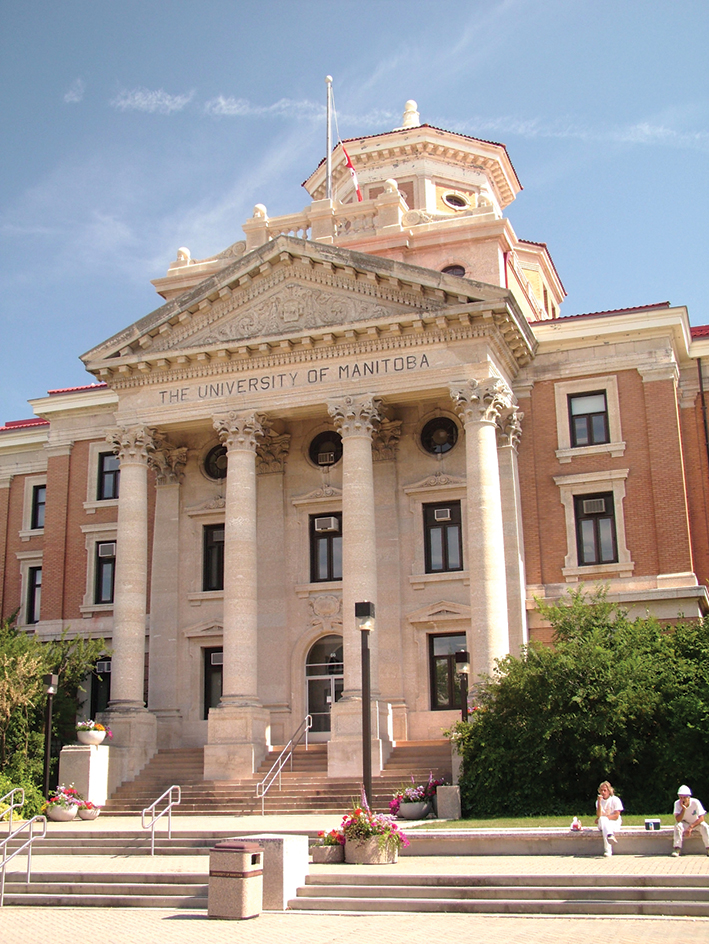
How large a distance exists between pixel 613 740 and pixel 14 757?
1702cm

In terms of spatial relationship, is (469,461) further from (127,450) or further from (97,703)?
(97,703)

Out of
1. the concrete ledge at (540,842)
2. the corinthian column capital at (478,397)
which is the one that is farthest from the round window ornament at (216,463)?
the concrete ledge at (540,842)

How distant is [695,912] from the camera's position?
14039 mm

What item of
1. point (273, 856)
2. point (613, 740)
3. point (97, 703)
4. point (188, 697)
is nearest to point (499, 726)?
point (613, 740)

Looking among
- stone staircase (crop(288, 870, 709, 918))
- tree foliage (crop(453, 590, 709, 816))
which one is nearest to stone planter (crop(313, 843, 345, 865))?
stone staircase (crop(288, 870, 709, 918))

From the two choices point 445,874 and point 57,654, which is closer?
point 445,874

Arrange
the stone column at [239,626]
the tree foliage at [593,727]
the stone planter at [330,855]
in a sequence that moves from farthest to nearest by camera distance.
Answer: the stone column at [239,626] → the tree foliage at [593,727] → the stone planter at [330,855]

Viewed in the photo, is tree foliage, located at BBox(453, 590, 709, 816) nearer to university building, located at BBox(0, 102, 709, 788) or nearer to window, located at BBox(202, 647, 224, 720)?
university building, located at BBox(0, 102, 709, 788)

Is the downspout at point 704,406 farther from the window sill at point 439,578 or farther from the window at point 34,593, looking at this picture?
the window at point 34,593

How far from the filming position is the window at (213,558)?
3622 cm

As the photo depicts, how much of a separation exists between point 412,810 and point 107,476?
20.7m

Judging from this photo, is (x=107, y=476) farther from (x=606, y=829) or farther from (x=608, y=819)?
(x=606, y=829)

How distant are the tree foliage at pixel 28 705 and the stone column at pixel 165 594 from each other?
2.42m

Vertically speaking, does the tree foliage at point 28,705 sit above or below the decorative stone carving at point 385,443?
below
